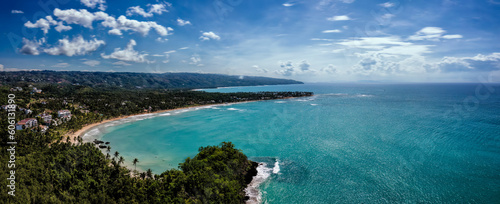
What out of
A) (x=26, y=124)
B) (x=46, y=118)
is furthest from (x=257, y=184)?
(x=46, y=118)

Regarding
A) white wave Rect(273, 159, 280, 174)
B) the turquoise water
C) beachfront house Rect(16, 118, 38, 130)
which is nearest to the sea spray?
the turquoise water

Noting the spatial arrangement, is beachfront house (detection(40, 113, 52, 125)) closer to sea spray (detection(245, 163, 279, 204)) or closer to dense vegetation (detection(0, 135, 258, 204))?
dense vegetation (detection(0, 135, 258, 204))

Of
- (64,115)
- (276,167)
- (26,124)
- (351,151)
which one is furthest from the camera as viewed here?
(64,115)

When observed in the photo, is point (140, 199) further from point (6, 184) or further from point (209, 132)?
point (209, 132)

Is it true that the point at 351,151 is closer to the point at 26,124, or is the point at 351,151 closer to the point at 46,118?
the point at 26,124

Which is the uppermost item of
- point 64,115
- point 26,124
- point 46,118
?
point 64,115

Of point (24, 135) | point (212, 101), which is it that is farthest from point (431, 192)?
point (212, 101)

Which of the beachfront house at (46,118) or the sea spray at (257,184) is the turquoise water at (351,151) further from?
the beachfront house at (46,118)
